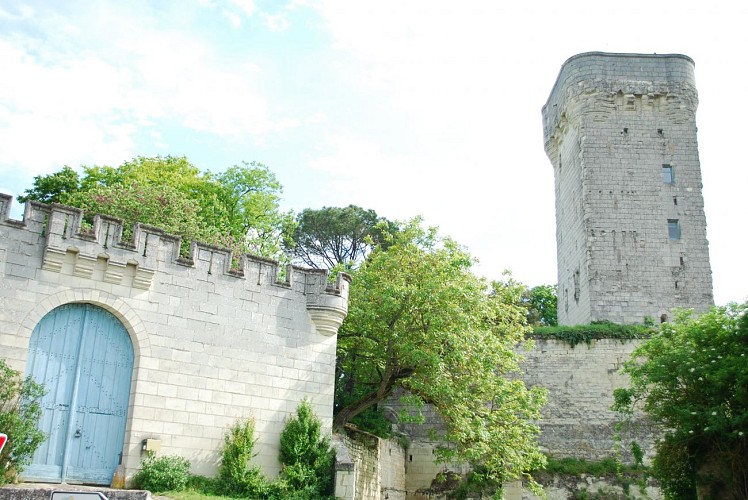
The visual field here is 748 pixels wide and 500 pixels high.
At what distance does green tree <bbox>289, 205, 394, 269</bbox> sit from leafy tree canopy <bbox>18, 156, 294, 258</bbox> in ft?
11.6

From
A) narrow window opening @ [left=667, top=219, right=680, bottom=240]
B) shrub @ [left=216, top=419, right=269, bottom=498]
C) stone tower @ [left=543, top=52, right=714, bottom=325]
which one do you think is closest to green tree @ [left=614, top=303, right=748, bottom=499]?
shrub @ [left=216, top=419, right=269, bottom=498]

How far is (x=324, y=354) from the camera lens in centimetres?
1430

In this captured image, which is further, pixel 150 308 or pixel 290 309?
pixel 290 309

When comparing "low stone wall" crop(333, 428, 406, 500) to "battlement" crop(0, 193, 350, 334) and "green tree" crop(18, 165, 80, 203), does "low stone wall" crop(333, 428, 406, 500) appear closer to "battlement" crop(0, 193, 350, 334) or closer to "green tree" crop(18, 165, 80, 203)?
"battlement" crop(0, 193, 350, 334)

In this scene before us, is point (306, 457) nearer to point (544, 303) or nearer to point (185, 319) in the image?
point (185, 319)

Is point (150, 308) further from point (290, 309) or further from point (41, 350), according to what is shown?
point (290, 309)

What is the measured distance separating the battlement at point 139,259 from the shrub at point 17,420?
1803mm

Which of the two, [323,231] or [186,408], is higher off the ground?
[323,231]

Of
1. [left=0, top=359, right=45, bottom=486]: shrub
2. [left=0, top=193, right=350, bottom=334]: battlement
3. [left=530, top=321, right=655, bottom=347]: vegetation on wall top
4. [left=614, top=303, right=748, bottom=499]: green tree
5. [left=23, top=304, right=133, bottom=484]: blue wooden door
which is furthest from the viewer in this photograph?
[left=530, top=321, right=655, bottom=347]: vegetation on wall top

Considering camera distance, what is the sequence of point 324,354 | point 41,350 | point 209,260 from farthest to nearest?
1. point 324,354
2. point 209,260
3. point 41,350

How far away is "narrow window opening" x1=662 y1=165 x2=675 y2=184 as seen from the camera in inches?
1108

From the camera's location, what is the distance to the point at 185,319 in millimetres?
12789

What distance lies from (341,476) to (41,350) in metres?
5.39

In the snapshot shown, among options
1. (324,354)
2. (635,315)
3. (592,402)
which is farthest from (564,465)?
(324,354)
